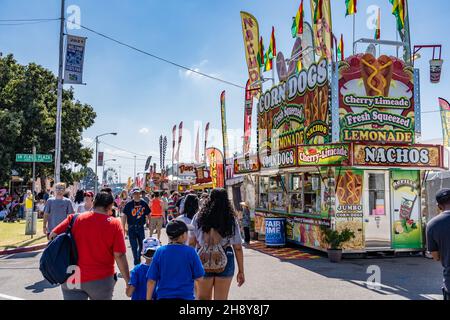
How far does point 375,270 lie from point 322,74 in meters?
5.92

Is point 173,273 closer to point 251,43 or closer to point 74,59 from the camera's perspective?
point 74,59

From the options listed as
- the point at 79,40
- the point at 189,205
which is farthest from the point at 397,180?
the point at 79,40

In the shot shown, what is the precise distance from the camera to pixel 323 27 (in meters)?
14.5

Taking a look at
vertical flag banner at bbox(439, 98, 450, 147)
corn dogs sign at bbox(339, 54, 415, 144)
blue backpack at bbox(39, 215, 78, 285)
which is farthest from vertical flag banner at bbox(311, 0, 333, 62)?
blue backpack at bbox(39, 215, 78, 285)

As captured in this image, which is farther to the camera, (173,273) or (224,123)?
(224,123)

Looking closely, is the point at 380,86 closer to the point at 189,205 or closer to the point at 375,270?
the point at 375,270

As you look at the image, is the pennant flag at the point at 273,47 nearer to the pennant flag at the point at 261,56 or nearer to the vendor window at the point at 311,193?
the pennant flag at the point at 261,56

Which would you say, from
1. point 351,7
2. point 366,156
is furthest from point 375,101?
point 351,7

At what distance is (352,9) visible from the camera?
50.3ft

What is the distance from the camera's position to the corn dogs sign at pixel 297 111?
1282 centimetres

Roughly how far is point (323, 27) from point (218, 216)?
1141 centimetres

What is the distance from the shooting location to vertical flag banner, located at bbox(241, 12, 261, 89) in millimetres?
20112

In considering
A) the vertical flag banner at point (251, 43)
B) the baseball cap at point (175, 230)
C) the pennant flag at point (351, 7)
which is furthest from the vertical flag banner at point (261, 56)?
the baseball cap at point (175, 230)

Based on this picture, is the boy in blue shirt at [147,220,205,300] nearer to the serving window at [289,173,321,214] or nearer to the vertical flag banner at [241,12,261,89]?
the serving window at [289,173,321,214]
